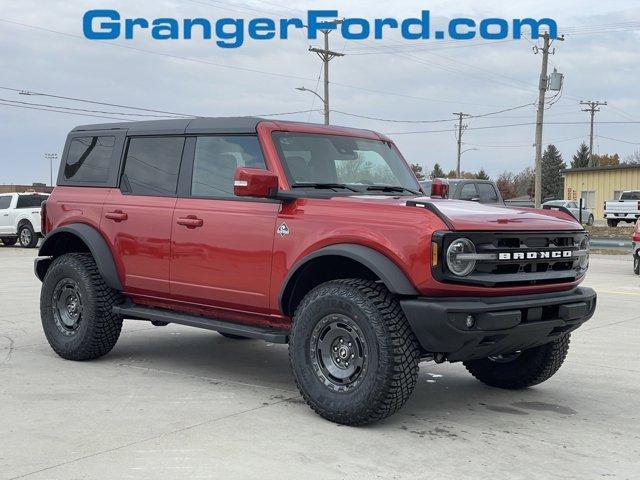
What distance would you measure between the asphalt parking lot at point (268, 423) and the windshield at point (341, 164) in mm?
1549

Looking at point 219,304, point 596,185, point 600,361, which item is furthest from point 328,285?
point 596,185

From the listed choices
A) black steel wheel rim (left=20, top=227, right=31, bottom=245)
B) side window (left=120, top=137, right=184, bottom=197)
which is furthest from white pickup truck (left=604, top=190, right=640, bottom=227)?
side window (left=120, top=137, right=184, bottom=197)

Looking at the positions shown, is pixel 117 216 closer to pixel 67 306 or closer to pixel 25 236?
pixel 67 306

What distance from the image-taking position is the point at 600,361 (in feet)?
24.8

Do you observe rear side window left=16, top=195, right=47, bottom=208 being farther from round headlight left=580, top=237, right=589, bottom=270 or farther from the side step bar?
round headlight left=580, top=237, right=589, bottom=270

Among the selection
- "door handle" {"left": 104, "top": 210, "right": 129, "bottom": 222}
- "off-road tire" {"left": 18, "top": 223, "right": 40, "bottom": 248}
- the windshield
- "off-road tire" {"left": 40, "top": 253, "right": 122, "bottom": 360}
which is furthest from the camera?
"off-road tire" {"left": 18, "top": 223, "right": 40, "bottom": 248}

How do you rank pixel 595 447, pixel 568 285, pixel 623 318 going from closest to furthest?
pixel 595 447, pixel 568 285, pixel 623 318

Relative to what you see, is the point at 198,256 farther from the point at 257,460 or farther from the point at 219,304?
the point at 257,460

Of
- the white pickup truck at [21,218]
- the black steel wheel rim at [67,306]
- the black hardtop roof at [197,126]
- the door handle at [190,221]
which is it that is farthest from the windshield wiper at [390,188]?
the white pickup truck at [21,218]

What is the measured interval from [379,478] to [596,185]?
59.5m

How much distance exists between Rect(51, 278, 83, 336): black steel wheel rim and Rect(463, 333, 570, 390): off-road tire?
10.8ft

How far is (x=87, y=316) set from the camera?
6.98m

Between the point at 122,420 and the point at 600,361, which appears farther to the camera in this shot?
the point at 600,361

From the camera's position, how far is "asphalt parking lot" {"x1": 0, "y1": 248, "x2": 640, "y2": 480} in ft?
14.5
